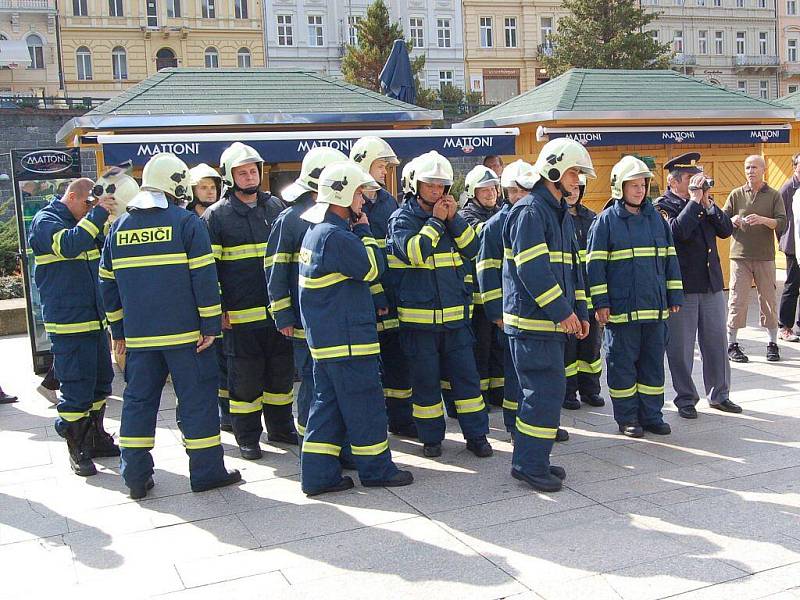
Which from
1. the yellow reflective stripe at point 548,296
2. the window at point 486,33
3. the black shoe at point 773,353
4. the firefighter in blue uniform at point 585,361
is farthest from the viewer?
the window at point 486,33

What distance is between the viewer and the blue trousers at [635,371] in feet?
23.1

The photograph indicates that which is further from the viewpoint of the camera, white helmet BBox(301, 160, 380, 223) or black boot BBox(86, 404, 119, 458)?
black boot BBox(86, 404, 119, 458)

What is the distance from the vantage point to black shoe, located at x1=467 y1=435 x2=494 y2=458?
661cm

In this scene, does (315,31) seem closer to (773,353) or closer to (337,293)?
(773,353)

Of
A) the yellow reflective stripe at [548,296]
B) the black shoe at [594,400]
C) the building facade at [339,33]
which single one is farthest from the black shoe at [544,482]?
the building facade at [339,33]

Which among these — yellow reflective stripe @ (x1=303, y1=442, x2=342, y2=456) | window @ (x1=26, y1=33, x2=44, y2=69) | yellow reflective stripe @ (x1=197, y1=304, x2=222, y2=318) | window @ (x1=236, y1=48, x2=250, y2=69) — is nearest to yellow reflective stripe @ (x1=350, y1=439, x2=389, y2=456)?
yellow reflective stripe @ (x1=303, y1=442, x2=342, y2=456)

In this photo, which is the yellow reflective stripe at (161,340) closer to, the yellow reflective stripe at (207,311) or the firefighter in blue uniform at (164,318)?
the firefighter in blue uniform at (164,318)

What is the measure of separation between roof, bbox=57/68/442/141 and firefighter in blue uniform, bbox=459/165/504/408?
428 centimetres

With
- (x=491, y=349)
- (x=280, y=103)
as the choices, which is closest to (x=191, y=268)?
(x=491, y=349)

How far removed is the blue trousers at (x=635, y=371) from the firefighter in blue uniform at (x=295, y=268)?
94.1 inches

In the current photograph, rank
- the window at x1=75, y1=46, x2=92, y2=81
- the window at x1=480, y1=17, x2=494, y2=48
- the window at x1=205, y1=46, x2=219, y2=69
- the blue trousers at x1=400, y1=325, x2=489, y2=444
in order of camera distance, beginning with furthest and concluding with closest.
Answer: the window at x1=480, y1=17, x2=494, y2=48 → the window at x1=205, y1=46, x2=219, y2=69 → the window at x1=75, y1=46, x2=92, y2=81 → the blue trousers at x1=400, y1=325, x2=489, y2=444

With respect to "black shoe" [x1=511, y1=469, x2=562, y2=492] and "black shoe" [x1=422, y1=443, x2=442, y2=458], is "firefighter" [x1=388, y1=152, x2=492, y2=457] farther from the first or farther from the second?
"black shoe" [x1=511, y1=469, x2=562, y2=492]

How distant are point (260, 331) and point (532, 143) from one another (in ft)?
25.3

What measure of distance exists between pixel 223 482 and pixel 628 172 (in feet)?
12.0
